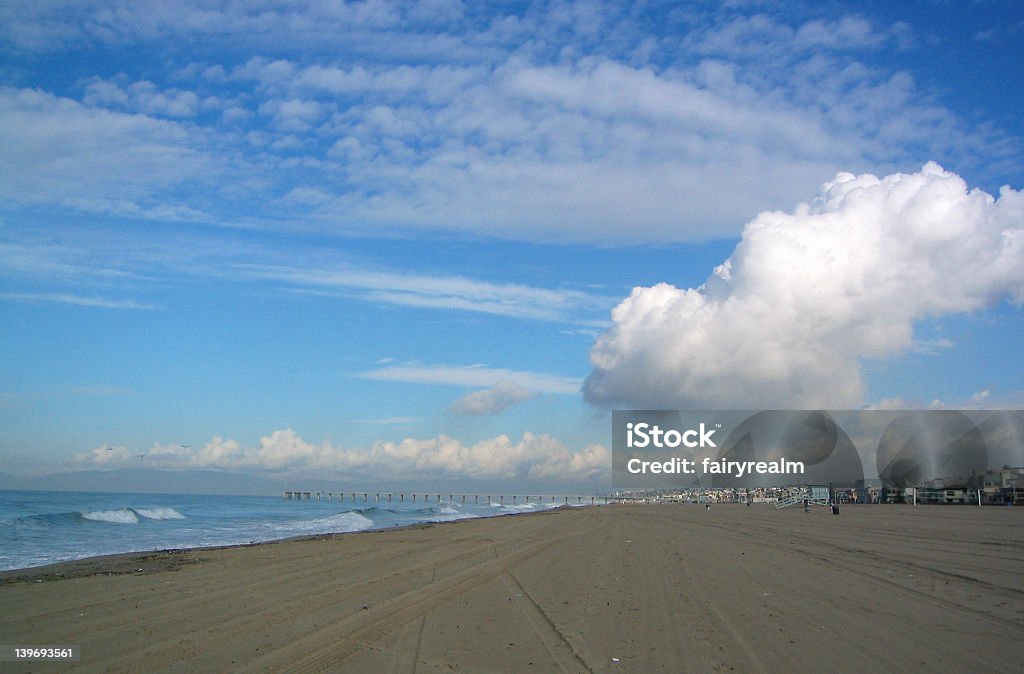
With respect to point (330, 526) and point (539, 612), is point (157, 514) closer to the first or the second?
point (330, 526)

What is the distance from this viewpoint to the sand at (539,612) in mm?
→ 7012

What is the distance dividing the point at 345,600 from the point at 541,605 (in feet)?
9.84

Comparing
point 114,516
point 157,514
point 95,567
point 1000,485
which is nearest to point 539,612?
Answer: point 95,567

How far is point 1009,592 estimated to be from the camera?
10484 mm

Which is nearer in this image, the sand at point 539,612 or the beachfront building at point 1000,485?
the sand at point 539,612

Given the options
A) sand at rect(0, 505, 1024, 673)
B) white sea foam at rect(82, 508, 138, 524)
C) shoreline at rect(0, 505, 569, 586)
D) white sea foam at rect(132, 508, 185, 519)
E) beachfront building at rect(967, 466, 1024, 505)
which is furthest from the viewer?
beachfront building at rect(967, 466, 1024, 505)

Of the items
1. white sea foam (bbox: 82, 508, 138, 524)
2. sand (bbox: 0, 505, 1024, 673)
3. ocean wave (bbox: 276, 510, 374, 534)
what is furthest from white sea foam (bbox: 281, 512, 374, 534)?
sand (bbox: 0, 505, 1024, 673)

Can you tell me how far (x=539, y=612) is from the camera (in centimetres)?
935

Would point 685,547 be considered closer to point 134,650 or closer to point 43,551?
point 134,650

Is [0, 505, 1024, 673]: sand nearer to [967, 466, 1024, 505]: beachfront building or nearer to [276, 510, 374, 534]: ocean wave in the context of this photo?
[276, 510, 374, 534]: ocean wave

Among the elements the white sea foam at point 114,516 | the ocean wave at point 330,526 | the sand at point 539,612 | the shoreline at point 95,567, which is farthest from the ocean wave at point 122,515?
the sand at point 539,612

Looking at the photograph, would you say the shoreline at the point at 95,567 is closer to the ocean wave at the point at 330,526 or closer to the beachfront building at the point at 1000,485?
the ocean wave at the point at 330,526

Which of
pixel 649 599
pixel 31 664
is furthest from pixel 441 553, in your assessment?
pixel 31 664

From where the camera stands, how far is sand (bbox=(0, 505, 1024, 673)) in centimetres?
701
